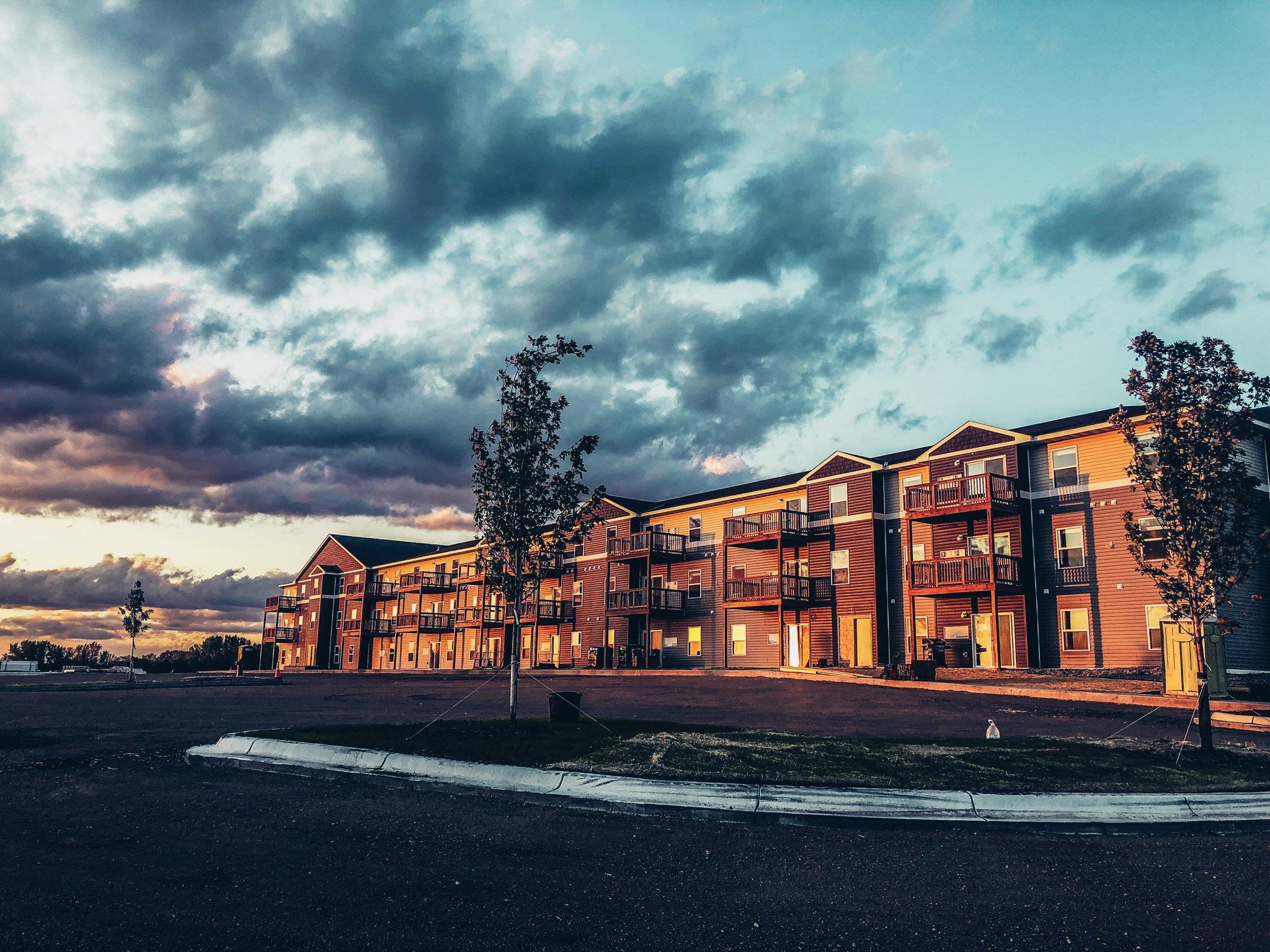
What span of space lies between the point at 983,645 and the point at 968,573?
3.64 meters

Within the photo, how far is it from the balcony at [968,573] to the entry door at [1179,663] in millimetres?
11183

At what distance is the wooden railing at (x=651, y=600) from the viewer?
5103cm

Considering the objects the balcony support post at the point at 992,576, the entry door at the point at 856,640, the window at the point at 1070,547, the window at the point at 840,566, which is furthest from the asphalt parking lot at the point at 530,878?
the window at the point at 840,566

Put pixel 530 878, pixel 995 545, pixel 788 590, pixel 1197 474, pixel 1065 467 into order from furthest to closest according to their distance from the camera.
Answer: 1. pixel 788 590
2. pixel 995 545
3. pixel 1065 467
4. pixel 1197 474
5. pixel 530 878

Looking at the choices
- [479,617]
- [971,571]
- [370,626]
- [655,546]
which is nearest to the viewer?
[971,571]

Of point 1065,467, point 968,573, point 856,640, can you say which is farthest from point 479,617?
point 1065,467

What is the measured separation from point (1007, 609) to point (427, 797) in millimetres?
33048

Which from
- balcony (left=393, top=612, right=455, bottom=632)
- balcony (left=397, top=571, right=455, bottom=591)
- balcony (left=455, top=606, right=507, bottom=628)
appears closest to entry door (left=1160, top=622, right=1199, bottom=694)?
balcony (left=455, top=606, right=507, bottom=628)

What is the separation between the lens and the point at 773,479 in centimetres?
5138

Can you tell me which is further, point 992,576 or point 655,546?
point 655,546

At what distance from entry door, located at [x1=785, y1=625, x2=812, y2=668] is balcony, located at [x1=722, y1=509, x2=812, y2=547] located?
4.39m

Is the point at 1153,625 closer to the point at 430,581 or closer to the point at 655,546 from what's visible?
the point at 655,546

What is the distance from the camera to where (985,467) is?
3928cm

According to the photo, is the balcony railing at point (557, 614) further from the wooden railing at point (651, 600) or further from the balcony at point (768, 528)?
the balcony at point (768, 528)
